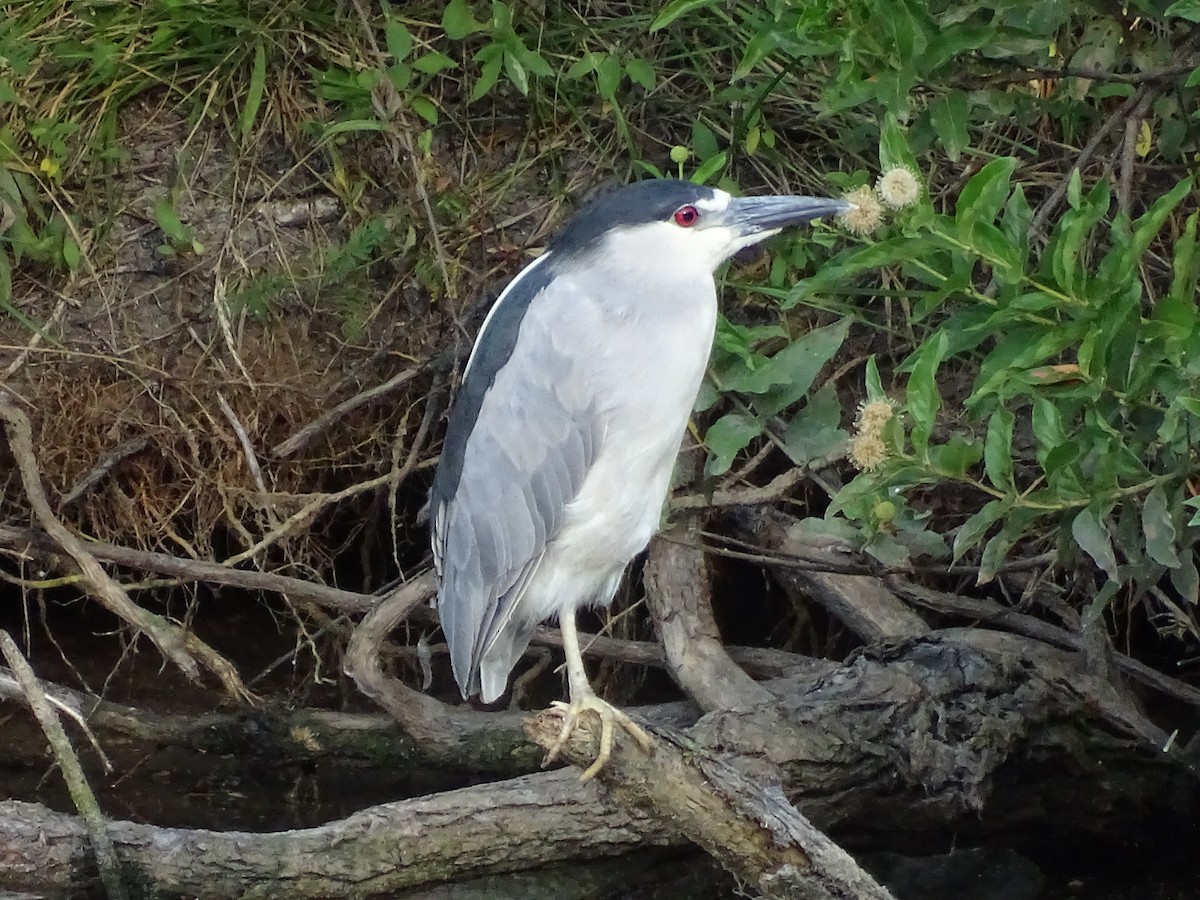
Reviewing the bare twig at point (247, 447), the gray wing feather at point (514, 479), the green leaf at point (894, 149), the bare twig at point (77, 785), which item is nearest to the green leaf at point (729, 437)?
the gray wing feather at point (514, 479)

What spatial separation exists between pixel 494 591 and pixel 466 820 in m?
0.33

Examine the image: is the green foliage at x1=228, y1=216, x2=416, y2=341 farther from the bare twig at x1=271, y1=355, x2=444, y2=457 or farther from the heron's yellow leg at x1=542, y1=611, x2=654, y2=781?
the heron's yellow leg at x1=542, y1=611, x2=654, y2=781

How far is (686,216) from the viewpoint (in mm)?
1845

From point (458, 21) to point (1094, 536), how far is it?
4.73ft

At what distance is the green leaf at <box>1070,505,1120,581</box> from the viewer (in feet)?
5.04

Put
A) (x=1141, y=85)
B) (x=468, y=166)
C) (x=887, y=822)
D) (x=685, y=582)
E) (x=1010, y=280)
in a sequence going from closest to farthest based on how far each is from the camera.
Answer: (x=1010, y=280), (x=1141, y=85), (x=887, y=822), (x=685, y=582), (x=468, y=166)

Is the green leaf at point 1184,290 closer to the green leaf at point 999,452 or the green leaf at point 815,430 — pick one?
the green leaf at point 999,452

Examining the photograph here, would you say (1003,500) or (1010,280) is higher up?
(1010,280)

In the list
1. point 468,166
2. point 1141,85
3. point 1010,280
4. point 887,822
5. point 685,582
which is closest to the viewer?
point 1010,280

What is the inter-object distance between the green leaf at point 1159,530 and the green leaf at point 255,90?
1740mm

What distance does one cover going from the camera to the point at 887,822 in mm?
2064

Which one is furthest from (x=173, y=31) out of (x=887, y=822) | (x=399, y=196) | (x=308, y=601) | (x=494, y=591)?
(x=887, y=822)

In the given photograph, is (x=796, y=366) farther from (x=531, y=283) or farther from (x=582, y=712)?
(x=582, y=712)

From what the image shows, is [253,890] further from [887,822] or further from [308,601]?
[887,822]
